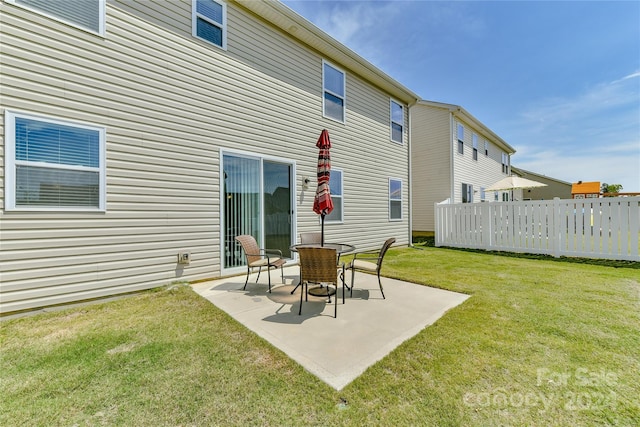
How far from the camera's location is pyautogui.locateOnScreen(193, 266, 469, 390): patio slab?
235 cm

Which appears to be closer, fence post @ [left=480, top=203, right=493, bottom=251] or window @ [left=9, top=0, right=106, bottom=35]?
window @ [left=9, top=0, right=106, bottom=35]

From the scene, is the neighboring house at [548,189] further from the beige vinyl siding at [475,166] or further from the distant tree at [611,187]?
the distant tree at [611,187]

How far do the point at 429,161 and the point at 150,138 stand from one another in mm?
12576

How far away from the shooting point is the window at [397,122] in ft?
32.1

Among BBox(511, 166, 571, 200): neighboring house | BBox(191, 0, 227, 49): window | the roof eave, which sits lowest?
BBox(511, 166, 571, 200): neighboring house

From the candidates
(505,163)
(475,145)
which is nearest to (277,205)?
(475,145)

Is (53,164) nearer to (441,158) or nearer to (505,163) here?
(441,158)

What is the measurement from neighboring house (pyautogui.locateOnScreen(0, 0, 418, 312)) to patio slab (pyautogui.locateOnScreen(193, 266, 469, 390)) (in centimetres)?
125

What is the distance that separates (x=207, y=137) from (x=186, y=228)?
1.75 meters

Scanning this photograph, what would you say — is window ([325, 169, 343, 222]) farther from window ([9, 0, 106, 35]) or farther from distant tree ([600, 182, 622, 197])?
A: distant tree ([600, 182, 622, 197])

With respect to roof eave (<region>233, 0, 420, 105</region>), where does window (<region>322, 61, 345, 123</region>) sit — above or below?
below

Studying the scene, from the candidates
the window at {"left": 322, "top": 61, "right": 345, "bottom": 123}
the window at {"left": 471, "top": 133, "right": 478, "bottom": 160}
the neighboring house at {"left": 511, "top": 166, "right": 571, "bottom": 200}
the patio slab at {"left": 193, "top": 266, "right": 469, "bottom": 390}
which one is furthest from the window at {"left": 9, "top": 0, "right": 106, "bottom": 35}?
the neighboring house at {"left": 511, "top": 166, "right": 571, "bottom": 200}

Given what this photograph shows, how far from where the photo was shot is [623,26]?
7531 mm

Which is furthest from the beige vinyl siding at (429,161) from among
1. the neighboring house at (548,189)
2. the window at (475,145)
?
the neighboring house at (548,189)
